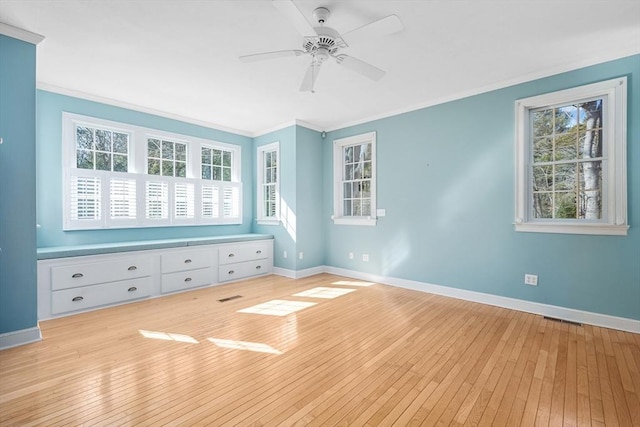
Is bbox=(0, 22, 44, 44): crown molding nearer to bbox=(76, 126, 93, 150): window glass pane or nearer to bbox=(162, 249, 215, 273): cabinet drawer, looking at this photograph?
bbox=(76, 126, 93, 150): window glass pane

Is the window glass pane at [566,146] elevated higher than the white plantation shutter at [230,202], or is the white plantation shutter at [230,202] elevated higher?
the window glass pane at [566,146]

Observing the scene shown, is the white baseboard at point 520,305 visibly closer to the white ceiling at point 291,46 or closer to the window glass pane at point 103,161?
the white ceiling at point 291,46

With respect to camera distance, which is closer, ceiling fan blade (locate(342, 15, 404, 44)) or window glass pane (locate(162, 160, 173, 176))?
ceiling fan blade (locate(342, 15, 404, 44))

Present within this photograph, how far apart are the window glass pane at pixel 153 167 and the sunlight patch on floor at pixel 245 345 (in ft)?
10.4

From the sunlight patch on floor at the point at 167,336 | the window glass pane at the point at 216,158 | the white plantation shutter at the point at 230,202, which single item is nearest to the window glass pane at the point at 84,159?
the window glass pane at the point at 216,158

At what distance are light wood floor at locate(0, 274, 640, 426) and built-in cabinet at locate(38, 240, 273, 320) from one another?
0.85ft

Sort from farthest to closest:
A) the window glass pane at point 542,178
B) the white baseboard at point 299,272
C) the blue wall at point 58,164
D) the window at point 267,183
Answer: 1. the window at point 267,183
2. the white baseboard at point 299,272
3. the blue wall at point 58,164
4. the window glass pane at point 542,178

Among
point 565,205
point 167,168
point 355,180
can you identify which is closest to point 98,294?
point 167,168

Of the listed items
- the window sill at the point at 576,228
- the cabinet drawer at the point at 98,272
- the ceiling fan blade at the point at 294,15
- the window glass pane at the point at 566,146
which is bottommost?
the cabinet drawer at the point at 98,272

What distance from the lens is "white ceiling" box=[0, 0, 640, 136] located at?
2.27 meters

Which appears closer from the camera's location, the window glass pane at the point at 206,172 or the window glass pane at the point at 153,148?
the window glass pane at the point at 153,148

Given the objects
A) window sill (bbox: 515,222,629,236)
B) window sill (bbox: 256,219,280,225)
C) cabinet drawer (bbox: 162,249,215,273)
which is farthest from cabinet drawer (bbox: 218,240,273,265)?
window sill (bbox: 515,222,629,236)

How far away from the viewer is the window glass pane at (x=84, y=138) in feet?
Result: 12.8

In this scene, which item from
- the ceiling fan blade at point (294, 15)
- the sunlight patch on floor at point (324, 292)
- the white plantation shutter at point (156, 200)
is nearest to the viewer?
the ceiling fan blade at point (294, 15)
